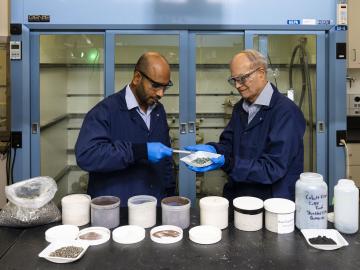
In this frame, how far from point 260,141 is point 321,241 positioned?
0.60 metres

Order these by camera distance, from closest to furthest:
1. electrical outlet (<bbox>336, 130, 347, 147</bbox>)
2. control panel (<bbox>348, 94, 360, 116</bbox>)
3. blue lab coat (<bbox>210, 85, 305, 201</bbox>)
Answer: blue lab coat (<bbox>210, 85, 305, 201</bbox>) < electrical outlet (<bbox>336, 130, 347, 147</bbox>) < control panel (<bbox>348, 94, 360, 116</bbox>)

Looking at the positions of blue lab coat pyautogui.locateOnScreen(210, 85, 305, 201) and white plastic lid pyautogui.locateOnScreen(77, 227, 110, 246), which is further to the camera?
blue lab coat pyautogui.locateOnScreen(210, 85, 305, 201)

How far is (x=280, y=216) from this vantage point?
1357 millimetres

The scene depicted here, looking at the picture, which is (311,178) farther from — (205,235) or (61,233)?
(61,233)

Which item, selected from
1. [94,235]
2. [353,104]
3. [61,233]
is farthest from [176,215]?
[353,104]

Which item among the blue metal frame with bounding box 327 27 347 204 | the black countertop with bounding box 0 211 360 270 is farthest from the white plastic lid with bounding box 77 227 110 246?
the blue metal frame with bounding box 327 27 347 204

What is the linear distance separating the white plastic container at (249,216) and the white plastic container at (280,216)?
0.03 metres

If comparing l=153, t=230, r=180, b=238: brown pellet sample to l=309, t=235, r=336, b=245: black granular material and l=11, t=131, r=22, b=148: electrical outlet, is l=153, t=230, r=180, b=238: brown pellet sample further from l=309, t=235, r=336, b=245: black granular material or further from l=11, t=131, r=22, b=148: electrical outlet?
l=11, t=131, r=22, b=148: electrical outlet

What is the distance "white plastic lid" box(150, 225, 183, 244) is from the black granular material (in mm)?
439

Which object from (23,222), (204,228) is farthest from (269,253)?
(23,222)

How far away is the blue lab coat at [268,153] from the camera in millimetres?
1617

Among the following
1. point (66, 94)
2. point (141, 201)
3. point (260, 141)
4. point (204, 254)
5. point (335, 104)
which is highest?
point (66, 94)

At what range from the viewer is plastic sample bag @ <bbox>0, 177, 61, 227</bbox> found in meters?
1.45

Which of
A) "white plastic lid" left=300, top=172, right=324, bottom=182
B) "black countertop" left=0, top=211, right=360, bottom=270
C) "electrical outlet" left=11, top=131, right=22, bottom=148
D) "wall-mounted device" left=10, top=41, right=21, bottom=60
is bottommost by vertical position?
"black countertop" left=0, top=211, right=360, bottom=270
